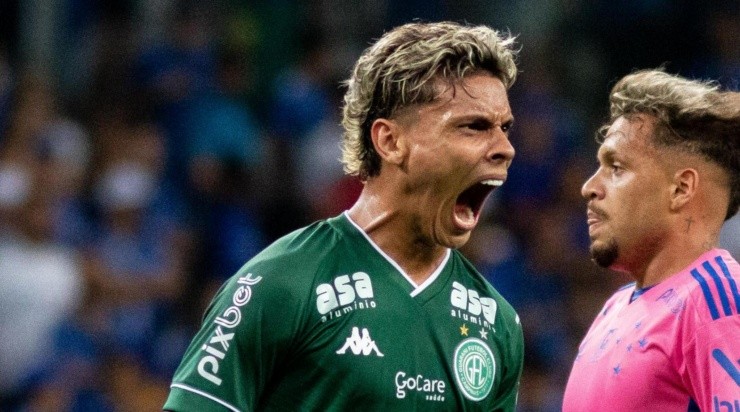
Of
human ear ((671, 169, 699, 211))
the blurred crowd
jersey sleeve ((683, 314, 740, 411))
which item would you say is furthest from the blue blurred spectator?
jersey sleeve ((683, 314, 740, 411))

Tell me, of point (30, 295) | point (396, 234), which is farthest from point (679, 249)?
point (30, 295)

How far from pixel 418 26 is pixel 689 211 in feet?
3.59

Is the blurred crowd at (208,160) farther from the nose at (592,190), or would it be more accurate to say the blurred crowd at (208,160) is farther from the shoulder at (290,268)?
the shoulder at (290,268)

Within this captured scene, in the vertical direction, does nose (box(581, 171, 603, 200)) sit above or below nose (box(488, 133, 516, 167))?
below

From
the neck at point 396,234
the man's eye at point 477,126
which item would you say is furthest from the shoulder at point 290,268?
the man's eye at point 477,126

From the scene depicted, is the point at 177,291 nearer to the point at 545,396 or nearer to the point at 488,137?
the point at 545,396

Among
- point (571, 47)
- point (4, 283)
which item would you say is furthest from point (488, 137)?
point (571, 47)

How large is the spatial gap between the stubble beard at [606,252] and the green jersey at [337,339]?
1.68 feet

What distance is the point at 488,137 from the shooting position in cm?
407

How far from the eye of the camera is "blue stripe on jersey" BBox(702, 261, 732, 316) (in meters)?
4.12

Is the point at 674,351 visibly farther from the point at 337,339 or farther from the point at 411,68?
the point at 411,68

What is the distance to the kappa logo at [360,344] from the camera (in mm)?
3922

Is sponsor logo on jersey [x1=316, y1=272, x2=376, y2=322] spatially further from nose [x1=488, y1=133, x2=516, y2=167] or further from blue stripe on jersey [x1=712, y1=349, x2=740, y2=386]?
blue stripe on jersey [x1=712, y1=349, x2=740, y2=386]

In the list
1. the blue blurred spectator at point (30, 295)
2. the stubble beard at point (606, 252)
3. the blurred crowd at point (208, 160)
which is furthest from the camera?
the blurred crowd at point (208, 160)
